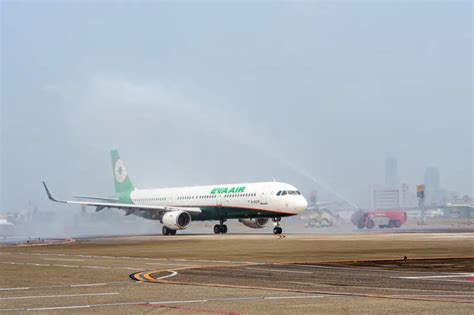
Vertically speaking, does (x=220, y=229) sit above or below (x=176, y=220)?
below

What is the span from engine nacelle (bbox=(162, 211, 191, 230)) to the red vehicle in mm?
37046

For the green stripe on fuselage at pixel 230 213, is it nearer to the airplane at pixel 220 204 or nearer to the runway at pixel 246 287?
the airplane at pixel 220 204

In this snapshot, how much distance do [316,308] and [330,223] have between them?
113843 millimetres

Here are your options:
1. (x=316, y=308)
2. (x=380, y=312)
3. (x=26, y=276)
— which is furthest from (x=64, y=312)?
(x=26, y=276)

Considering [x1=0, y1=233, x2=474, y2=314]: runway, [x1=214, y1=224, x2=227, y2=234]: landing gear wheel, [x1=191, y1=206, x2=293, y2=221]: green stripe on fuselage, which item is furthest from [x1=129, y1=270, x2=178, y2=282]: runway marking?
[x1=214, y1=224, x2=227, y2=234]: landing gear wheel

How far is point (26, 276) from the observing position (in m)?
24.8

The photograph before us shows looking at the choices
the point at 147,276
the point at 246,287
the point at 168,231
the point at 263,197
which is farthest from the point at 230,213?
the point at 246,287

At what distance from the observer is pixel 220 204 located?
7675 cm

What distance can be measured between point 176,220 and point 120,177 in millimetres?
22896

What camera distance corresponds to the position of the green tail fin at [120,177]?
96312 millimetres

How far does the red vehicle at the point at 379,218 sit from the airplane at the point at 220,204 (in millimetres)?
30769

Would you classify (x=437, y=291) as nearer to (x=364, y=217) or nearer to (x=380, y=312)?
(x=380, y=312)

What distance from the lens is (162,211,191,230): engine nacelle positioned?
76.9m

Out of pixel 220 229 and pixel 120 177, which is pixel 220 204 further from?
pixel 120 177
